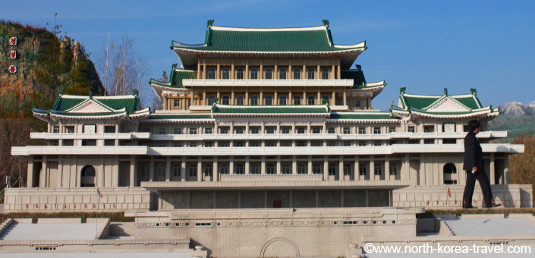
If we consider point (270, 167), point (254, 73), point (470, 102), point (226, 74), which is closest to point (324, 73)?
point (254, 73)

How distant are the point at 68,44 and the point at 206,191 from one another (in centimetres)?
4923

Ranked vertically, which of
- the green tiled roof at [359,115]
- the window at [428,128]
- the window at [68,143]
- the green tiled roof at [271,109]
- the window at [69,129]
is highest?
the green tiled roof at [271,109]

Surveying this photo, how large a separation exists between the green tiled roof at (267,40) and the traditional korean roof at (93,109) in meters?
7.69

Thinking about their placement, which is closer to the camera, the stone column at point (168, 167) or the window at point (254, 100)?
the stone column at point (168, 167)

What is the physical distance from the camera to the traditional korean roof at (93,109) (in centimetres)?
5509

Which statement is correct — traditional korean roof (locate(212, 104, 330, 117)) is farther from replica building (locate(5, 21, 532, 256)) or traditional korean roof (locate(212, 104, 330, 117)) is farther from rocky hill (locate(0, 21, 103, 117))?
rocky hill (locate(0, 21, 103, 117))

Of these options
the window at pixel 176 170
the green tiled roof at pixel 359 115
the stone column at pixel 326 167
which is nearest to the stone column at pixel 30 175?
the window at pixel 176 170

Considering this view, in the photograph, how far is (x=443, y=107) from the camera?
5706 centimetres

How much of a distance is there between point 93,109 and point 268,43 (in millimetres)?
18653

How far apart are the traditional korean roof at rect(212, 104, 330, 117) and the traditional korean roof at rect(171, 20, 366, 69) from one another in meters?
5.94

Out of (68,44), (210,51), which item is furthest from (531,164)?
(68,44)

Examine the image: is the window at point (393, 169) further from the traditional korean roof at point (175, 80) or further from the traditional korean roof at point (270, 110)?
the traditional korean roof at point (175, 80)

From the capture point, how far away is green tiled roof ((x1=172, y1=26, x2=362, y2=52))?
61.0 m

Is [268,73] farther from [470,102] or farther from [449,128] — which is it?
[470,102]
